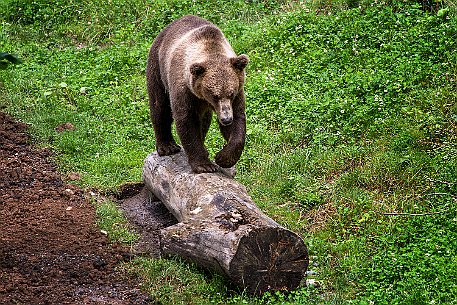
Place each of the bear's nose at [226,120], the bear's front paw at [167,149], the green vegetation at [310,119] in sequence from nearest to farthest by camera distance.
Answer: the green vegetation at [310,119], the bear's nose at [226,120], the bear's front paw at [167,149]

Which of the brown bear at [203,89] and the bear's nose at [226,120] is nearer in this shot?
the bear's nose at [226,120]

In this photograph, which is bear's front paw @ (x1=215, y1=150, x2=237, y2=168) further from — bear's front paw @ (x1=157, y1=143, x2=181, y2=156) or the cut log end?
the cut log end

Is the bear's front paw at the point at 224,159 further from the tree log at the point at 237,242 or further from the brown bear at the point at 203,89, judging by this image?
the tree log at the point at 237,242

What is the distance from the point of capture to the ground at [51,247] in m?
6.04

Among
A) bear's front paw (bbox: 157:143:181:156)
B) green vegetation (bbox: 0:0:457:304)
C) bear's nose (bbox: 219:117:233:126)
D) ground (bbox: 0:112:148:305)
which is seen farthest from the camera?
bear's front paw (bbox: 157:143:181:156)

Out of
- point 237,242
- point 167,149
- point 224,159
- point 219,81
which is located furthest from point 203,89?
point 237,242

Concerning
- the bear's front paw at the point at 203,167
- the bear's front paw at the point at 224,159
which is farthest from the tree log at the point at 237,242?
the bear's front paw at the point at 224,159

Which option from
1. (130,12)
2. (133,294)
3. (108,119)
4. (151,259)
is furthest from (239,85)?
(130,12)

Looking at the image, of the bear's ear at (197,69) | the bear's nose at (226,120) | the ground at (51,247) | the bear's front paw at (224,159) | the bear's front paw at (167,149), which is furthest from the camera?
the bear's front paw at (167,149)

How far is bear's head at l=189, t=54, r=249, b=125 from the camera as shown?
7.30 metres

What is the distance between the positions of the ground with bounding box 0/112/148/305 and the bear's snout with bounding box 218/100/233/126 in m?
1.61

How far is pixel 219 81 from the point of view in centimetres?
733

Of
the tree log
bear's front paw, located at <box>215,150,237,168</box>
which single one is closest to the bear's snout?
bear's front paw, located at <box>215,150,237,168</box>

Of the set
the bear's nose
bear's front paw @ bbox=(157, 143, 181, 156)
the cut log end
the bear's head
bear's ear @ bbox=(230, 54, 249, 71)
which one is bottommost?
bear's front paw @ bbox=(157, 143, 181, 156)
